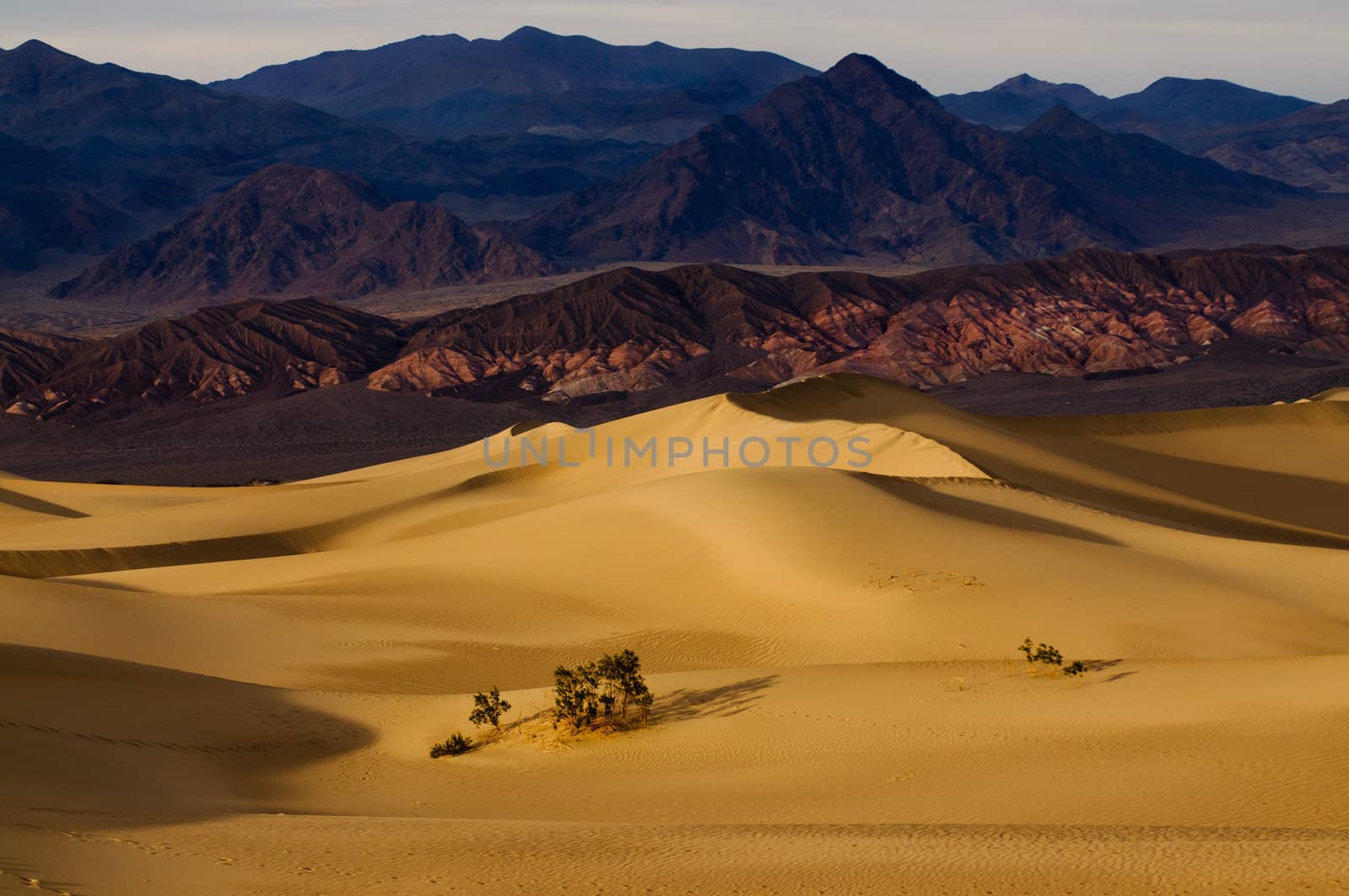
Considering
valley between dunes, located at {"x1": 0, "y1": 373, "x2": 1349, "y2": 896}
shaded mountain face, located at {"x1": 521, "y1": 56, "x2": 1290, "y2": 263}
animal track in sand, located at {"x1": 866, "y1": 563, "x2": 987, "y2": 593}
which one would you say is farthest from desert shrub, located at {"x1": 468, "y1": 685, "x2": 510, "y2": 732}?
shaded mountain face, located at {"x1": 521, "y1": 56, "x2": 1290, "y2": 263}

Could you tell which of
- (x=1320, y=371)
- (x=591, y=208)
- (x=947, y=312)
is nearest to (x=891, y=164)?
(x=591, y=208)

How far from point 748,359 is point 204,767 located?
70080 millimetres

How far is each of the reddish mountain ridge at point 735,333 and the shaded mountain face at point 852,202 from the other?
7268 centimetres

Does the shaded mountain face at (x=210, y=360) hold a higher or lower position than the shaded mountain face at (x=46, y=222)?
lower

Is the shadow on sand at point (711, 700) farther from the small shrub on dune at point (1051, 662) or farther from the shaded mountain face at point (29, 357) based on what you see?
the shaded mountain face at point (29, 357)

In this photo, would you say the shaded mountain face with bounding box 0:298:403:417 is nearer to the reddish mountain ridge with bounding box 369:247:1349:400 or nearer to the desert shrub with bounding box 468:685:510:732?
the reddish mountain ridge with bounding box 369:247:1349:400

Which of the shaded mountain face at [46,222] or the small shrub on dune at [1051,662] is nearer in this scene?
the small shrub on dune at [1051,662]

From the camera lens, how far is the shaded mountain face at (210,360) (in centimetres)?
7819

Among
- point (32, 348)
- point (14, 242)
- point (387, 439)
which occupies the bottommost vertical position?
point (387, 439)

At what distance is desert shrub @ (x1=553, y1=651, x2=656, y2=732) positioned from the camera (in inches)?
512

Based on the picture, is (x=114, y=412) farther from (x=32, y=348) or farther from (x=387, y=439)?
(x=387, y=439)

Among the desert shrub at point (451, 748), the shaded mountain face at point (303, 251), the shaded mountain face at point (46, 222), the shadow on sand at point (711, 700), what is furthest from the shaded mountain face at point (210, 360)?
the shaded mountain face at point (46, 222)

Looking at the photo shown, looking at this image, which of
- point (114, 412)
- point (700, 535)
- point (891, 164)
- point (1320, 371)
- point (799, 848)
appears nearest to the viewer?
point (799, 848)

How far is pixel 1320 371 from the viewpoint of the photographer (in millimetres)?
69438
